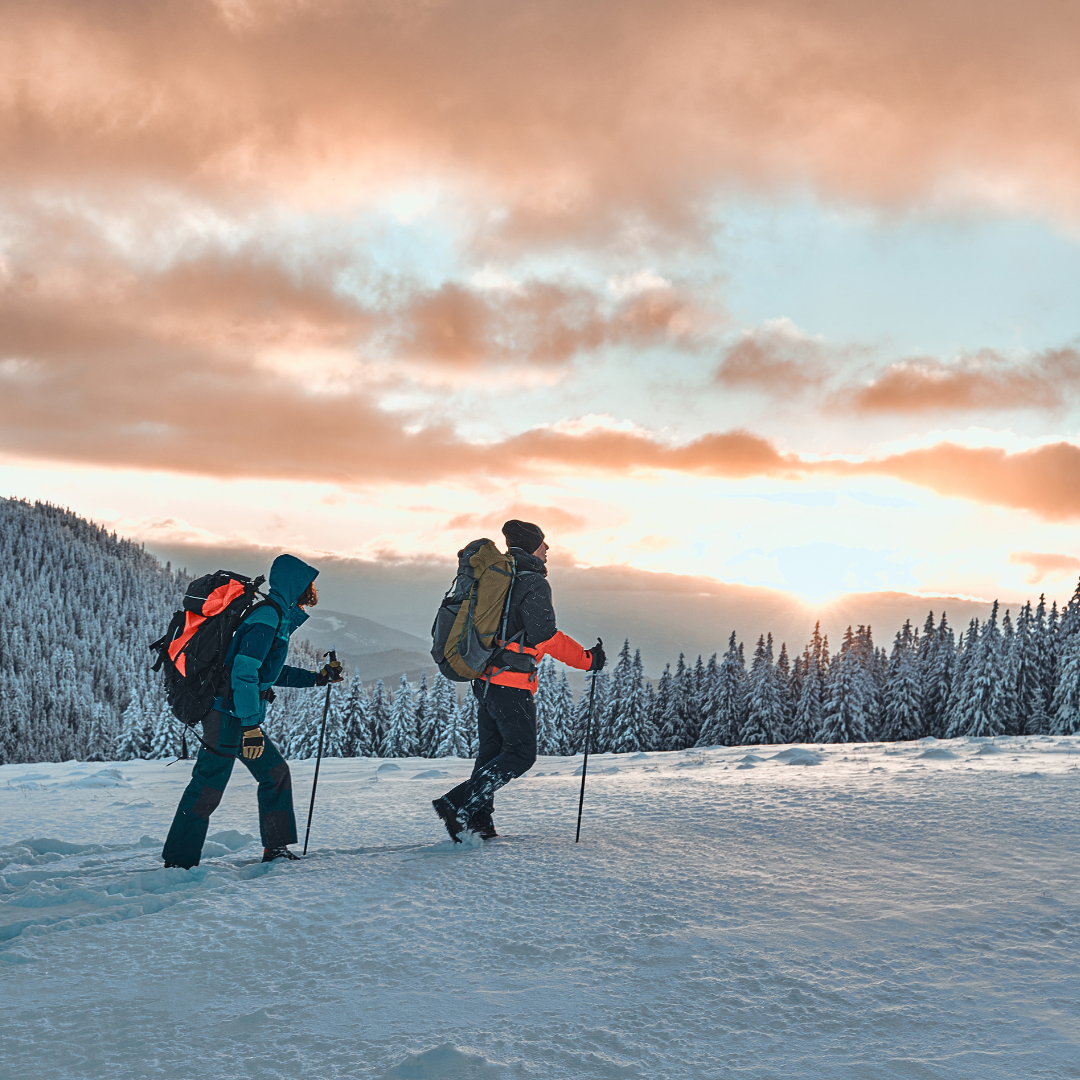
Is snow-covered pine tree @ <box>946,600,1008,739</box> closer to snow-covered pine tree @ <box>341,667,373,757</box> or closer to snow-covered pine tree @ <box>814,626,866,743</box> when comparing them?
snow-covered pine tree @ <box>814,626,866,743</box>

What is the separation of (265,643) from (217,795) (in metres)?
1.24

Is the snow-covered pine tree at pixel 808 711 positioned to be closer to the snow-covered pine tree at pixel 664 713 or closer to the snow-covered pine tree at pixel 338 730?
the snow-covered pine tree at pixel 664 713

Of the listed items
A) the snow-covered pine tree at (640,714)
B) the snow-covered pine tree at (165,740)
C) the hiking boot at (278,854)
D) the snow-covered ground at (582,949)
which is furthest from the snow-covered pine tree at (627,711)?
the hiking boot at (278,854)

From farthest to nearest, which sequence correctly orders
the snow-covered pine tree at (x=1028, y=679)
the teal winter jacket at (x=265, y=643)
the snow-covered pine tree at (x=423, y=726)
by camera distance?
the snow-covered pine tree at (x=423, y=726) → the snow-covered pine tree at (x=1028, y=679) → the teal winter jacket at (x=265, y=643)

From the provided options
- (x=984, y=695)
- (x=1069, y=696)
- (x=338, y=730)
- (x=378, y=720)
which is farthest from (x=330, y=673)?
(x=378, y=720)

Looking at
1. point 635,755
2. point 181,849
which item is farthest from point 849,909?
point 635,755

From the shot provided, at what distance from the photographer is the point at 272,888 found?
15.3 ft

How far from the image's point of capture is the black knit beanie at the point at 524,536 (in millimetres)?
6680

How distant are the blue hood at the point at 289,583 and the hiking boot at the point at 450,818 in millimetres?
1874

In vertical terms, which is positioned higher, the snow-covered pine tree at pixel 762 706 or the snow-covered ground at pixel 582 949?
the snow-covered ground at pixel 582 949

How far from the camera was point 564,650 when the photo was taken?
6.57 metres

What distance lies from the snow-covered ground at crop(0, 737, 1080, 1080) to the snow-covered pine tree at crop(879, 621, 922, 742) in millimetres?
54694

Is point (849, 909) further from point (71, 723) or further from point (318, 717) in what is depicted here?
point (71, 723)

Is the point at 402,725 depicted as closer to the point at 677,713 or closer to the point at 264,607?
the point at 677,713
